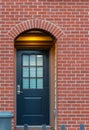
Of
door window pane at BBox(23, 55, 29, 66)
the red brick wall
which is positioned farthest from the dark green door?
the red brick wall

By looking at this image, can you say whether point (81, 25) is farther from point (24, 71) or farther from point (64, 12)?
point (24, 71)

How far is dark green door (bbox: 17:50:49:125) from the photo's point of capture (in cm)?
1041

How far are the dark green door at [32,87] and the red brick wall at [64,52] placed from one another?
1.50 metres

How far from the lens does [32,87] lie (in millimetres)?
10477

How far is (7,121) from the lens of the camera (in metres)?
6.23

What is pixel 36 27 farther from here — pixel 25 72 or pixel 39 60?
pixel 25 72

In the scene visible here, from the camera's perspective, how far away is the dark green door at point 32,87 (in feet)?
34.1

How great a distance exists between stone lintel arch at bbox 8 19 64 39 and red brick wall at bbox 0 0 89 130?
0.07 metres

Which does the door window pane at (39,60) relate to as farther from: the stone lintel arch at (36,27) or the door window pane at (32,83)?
the stone lintel arch at (36,27)

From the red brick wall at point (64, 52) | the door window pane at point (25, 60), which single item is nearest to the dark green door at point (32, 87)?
the door window pane at point (25, 60)

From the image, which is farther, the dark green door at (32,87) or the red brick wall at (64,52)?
the dark green door at (32,87)

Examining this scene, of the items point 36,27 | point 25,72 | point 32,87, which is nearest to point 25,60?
point 25,72

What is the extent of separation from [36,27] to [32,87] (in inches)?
85.1

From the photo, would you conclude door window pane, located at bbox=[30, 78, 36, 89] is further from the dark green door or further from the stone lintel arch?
the stone lintel arch
